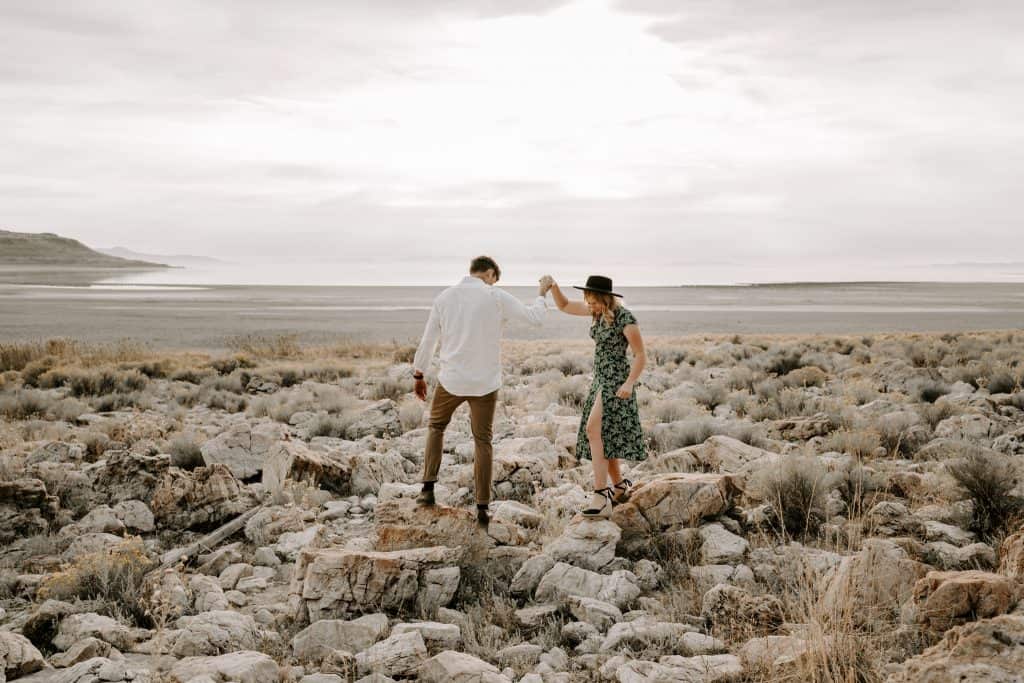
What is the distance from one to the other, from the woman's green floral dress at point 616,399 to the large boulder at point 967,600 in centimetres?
251

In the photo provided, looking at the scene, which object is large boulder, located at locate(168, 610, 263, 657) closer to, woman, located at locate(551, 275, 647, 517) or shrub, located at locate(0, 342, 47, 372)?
woman, located at locate(551, 275, 647, 517)

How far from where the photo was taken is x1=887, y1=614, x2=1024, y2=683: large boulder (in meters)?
3.24

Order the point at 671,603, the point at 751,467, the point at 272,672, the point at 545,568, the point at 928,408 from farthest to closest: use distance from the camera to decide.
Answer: the point at 928,408 → the point at 751,467 → the point at 545,568 → the point at 671,603 → the point at 272,672

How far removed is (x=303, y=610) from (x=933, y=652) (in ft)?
12.7

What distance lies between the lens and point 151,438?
34.1 feet

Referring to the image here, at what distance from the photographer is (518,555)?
603 cm

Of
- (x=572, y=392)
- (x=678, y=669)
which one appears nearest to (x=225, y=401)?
(x=572, y=392)

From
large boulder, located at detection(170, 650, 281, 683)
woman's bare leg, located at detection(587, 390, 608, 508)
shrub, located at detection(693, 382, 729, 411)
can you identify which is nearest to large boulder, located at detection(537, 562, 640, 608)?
woman's bare leg, located at detection(587, 390, 608, 508)

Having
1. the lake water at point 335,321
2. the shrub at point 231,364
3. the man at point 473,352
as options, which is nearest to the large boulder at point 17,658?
the man at point 473,352

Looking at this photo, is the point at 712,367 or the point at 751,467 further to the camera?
the point at 712,367

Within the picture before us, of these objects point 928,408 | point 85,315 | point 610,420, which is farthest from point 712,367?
point 85,315

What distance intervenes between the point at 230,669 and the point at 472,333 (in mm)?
2994

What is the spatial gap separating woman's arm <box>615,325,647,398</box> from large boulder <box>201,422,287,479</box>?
447 cm

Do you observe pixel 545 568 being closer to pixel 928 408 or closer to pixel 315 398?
pixel 928 408
